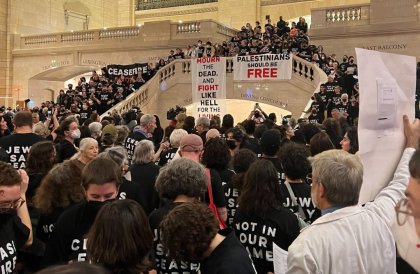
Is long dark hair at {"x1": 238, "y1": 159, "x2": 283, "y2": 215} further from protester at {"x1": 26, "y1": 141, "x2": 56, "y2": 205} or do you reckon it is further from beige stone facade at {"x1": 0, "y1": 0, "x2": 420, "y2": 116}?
beige stone facade at {"x1": 0, "y1": 0, "x2": 420, "y2": 116}

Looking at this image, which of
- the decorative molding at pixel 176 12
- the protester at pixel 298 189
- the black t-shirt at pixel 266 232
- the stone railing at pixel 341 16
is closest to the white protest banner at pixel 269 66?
the stone railing at pixel 341 16

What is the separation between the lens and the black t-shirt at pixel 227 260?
226 cm

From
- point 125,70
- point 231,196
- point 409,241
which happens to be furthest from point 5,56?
point 409,241

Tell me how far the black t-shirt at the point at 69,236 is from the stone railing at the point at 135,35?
19.8 meters

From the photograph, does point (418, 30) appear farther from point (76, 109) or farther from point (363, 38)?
point (76, 109)

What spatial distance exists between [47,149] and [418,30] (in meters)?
16.6

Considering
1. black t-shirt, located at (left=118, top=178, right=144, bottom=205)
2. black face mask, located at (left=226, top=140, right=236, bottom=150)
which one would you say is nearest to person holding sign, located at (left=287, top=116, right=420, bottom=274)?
black t-shirt, located at (left=118, top=178, right=144, bottom=205)

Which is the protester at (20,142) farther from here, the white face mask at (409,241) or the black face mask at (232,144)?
the white face mask at (409,241)

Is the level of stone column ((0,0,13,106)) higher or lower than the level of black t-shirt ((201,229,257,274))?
higher

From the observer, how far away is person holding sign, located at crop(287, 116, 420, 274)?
2.13 m

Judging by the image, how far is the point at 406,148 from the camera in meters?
2.33

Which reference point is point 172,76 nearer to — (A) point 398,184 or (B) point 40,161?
(B) point 40,161

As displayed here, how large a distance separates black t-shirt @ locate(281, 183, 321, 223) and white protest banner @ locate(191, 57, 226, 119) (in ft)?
37.0

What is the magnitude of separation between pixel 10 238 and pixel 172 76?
17501mm
